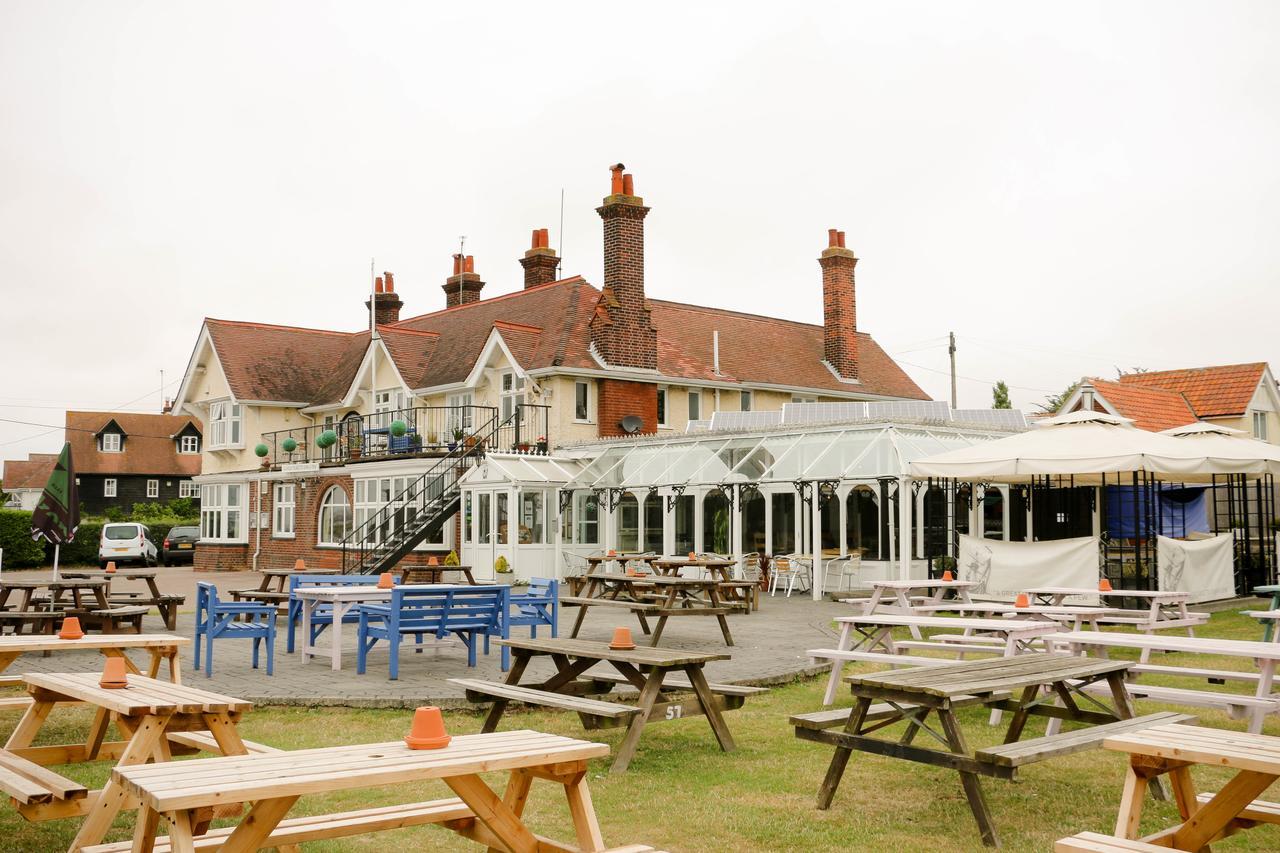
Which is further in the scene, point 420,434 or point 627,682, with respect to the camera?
point 420,434

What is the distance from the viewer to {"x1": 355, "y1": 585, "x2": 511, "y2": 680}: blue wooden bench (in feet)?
33.9

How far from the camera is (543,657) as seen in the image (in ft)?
39.7

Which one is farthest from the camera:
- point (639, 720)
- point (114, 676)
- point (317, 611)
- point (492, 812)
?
point (317, 611)

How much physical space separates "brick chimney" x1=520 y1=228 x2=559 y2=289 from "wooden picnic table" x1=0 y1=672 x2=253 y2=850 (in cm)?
2912

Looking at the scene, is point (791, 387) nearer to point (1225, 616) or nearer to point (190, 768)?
point (1225, 616)

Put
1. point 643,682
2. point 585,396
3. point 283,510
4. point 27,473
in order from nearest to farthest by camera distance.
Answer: point 643,682, point 585,396, point 283,510, point 27,473

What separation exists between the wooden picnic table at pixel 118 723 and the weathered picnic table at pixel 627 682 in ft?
6.72

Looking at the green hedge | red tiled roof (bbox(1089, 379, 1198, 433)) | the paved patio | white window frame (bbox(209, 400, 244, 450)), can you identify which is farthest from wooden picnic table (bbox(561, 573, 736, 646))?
the green hedge

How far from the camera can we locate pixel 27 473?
2694 inches

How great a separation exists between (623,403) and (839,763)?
2237cm

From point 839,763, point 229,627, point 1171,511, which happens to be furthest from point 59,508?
point 1171,511

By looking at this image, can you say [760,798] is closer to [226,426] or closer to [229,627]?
[229,627]

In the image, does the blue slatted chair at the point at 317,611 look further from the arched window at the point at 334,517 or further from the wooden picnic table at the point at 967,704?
the arched window at the point at 334,517

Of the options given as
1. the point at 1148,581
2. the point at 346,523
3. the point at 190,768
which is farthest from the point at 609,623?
the point at 346,523
